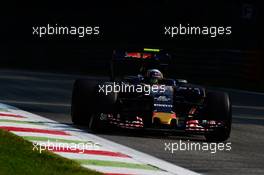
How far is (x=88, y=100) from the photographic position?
1476cm

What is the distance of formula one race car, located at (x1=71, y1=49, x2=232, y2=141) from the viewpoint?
44.9 ft

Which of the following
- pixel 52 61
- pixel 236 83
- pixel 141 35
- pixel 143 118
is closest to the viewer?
pixel 143 118

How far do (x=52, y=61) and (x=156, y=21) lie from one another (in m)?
5.77

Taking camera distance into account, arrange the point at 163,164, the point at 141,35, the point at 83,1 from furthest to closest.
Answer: the point at 83,1 < the point at 141,35 < the point at 163,164

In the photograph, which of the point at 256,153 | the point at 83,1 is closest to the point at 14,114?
the point at 256,153

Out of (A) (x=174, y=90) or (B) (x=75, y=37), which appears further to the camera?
(B) (x=75, y=37)

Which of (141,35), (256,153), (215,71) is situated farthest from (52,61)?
(256,153)

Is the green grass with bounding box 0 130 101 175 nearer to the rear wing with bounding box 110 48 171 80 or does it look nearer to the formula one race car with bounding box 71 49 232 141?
the formula one race car with bounding box 71 49 232 141

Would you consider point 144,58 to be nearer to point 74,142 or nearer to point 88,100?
point 88,100

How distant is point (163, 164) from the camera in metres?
11.0

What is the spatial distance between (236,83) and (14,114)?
1403 centimetres

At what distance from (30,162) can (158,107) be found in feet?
12.7

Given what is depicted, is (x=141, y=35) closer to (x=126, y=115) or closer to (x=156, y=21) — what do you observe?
(x=156, y=21)

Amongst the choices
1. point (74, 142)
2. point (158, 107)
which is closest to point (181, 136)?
point (158, 107)
